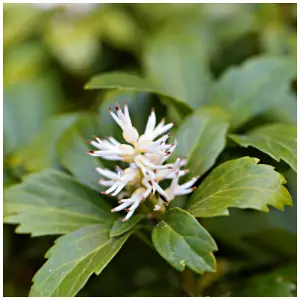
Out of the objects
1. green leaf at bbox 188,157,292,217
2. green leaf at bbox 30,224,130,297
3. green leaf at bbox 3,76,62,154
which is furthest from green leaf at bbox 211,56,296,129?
green leaf at bbox 3,76,62,154

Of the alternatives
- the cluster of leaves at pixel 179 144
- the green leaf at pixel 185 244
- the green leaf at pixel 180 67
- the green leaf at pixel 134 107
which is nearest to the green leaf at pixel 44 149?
the cluster of leaves at pixel 179 144

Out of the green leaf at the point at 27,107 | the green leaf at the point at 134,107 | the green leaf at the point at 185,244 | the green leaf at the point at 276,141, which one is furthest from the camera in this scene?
the green leaf at the point at 27,107

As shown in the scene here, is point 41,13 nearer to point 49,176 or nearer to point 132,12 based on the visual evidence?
point 132,12

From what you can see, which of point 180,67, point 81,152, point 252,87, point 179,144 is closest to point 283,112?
point 252,87

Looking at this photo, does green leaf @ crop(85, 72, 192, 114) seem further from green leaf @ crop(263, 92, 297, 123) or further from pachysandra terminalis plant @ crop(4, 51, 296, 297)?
green leaf @ crop(263, 92, 297, 123)

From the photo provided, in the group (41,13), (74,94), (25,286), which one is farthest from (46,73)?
(25,286)

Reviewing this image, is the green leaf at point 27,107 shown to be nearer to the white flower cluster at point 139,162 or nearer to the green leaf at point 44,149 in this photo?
the green leaf at point 44,149

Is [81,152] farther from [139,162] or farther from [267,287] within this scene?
[267,287]
